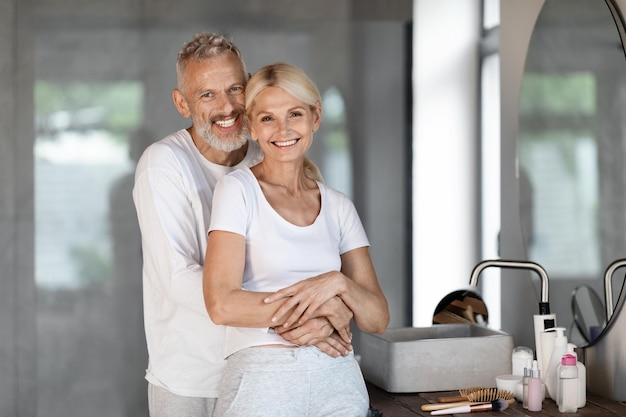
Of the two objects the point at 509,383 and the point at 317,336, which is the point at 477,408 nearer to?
the point at 509,383

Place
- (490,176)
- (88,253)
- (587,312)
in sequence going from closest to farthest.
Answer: (587,312), (88,253), (490,176)

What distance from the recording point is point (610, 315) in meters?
2.29

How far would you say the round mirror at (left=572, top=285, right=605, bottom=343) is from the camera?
2332mm

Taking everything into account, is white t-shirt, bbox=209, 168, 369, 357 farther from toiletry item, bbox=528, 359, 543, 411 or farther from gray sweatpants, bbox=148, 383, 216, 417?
toiletry item, bbox=528, 359, 543, 411

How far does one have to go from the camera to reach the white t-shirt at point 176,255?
208cm

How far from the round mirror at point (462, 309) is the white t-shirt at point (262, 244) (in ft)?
Answer: 1.94

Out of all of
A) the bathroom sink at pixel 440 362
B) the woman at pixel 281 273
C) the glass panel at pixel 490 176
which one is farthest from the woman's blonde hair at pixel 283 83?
the glass panel at pixel 490 176

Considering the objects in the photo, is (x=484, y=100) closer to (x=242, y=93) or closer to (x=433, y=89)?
(x=433, y=89)

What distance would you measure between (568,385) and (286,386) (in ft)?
2.34

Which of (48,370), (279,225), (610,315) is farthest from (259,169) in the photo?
(48,370)

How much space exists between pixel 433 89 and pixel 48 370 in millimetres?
2106

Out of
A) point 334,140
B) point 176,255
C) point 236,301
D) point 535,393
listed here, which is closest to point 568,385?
point 535,393

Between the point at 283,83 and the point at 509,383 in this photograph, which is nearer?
the point at 283,83

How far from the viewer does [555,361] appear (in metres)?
2.14
